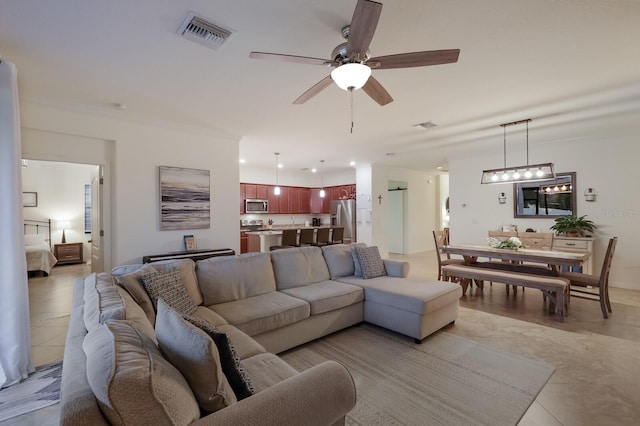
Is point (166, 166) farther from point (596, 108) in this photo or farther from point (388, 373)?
point (596, 108)

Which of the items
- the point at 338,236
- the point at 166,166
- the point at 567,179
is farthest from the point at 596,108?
the point at 166,166

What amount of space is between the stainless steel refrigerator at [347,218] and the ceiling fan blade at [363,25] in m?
6.34

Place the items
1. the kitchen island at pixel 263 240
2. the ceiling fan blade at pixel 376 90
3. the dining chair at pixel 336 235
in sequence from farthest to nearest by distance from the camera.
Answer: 1. the dining chair at pixel 336 235
2. the kitchen island at pixel 263 240
3. the ceiling fan blade at pixel 376 90

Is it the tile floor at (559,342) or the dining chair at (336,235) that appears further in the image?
the dining chair at (336,235)

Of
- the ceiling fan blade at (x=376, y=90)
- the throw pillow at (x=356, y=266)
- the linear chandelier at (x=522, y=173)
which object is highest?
the ceiling fan blade at (x=376, y=90)

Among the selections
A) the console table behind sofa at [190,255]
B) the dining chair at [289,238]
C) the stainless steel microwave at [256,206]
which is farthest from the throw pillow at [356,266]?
the stainless steel microwave at [256,206]

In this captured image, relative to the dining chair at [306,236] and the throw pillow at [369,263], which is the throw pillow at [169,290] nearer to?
the throw pillow at [369,263]

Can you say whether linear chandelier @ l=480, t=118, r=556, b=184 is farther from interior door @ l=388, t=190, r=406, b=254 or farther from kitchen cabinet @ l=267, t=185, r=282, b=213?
kitchen cabinet @ l=267, t=185, r=282, b=213

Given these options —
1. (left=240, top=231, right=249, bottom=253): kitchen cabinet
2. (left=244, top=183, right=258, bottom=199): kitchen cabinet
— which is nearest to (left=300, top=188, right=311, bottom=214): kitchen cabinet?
(left=244, top=183, right=258, bottom=199): kitchen cabinet

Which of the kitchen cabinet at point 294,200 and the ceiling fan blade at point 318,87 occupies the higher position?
the ceiling fan blade at point 318,87

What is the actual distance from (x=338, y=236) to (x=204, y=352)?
19.6 feet

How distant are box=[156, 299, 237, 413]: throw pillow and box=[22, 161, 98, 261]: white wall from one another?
765 cm

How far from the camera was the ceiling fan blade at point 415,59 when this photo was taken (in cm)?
188

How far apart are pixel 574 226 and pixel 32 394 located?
7236mm
